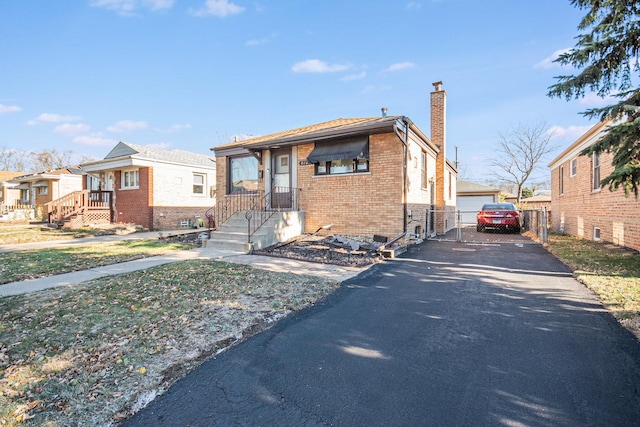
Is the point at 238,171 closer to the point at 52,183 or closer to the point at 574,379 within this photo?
A: the point at 574,379

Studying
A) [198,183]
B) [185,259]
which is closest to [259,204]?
[185,259]

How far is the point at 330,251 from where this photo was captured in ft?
27.7

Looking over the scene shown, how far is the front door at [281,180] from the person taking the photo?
1215 centimetres

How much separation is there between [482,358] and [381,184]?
766cm

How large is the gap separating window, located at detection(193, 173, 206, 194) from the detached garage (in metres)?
23.5

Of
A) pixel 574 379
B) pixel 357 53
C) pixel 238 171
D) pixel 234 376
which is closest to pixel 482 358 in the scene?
pixel 574 379

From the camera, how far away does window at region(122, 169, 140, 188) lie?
1803 centimetres

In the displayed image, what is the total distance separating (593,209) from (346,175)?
31.4ft

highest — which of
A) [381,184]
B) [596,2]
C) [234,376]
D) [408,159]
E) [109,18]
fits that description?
[109,18]

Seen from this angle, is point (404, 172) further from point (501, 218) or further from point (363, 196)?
point (501, 218)

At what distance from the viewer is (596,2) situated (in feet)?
19.9

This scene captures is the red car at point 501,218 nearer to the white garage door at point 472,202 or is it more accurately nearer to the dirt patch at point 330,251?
the dirt patch at point 330,251

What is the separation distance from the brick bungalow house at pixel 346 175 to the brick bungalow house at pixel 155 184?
18.7 feet

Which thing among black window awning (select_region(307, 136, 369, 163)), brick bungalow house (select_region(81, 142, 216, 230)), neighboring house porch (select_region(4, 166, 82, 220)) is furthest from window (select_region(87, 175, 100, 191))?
black window awning (select_region(307, 136, 369, 163))
